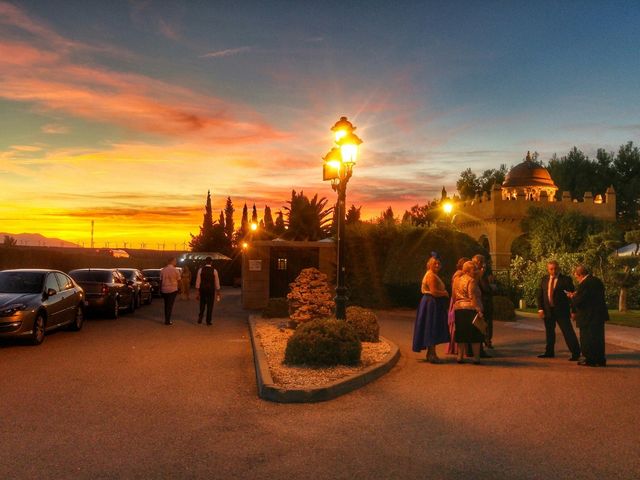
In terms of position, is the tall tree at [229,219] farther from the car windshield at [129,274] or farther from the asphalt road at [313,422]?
the asphalt road at [313,422]

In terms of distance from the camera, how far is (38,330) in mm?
14117

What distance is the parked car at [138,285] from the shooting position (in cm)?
2684

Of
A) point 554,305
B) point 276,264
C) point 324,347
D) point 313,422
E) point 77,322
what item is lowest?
point 313,422

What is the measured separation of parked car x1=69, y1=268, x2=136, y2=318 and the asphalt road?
8.80 m

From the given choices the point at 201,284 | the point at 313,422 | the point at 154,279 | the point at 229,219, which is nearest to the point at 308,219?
the point at 154,279

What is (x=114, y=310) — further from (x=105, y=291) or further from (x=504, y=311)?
(x=504, y=311)

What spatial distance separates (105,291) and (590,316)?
1439cm

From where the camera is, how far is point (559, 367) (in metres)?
11.6

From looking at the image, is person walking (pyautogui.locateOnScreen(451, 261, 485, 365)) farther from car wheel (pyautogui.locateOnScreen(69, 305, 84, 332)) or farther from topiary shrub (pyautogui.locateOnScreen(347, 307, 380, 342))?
car wheel (pyautogui.locateOnScreen(69, 305, 84, 332))

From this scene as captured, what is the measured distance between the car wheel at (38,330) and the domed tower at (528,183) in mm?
47382

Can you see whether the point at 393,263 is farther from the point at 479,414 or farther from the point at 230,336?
the point at 479,414

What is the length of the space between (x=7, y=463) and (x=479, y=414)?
15.6 feet

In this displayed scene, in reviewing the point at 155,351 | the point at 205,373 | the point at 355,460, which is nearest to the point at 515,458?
the point at 355,460

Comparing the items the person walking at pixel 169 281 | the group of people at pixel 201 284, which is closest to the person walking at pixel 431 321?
the group of people at pixel 201 284
